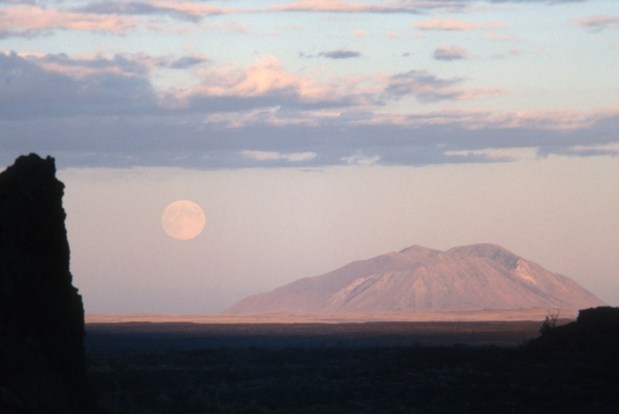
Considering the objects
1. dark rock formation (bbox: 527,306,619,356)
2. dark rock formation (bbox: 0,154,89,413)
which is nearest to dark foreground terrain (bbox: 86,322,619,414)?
dark rock formation (bbox: 527,306,619,356)

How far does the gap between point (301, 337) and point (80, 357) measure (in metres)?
81.0

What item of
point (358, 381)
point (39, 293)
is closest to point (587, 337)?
point (358, 381)

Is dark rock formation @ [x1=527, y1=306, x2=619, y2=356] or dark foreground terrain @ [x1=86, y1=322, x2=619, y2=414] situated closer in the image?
dark foreground terrain @ [x1=86, y1=322, x2=619, y2=414]

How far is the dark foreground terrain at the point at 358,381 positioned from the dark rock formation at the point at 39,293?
525cm

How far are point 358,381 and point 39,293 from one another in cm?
2283

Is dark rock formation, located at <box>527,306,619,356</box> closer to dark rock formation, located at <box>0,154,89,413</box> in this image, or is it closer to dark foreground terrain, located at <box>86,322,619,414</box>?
dark foreground terrain, located at <box>86,322,619,414</box>

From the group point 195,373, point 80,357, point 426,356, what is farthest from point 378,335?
point 80,357

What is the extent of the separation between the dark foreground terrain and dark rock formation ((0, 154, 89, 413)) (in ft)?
17.2

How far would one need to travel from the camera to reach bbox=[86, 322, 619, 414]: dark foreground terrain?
1526 inches

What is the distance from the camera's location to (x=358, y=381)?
47188mm

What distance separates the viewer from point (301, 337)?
353 ft

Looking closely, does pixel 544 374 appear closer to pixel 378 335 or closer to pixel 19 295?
pixel 19 295

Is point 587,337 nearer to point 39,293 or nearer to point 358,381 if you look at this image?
point 358,381

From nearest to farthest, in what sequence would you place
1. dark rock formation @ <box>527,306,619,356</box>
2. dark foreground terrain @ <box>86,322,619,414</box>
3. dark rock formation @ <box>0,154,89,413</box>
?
1. dark rock formation @ <box>0,154,89,413</box>
2. dark foreground terrain @ <box>86,322,619,414</box>
3. dark rock formation @ <box>527,306,619,356</box>
